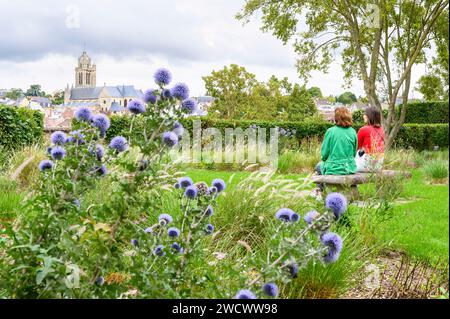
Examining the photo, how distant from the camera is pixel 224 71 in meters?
29.3

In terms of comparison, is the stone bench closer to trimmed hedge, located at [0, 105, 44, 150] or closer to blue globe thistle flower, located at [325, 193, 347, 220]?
blue globe thistle flower, located at [325, 193, 347, 220]

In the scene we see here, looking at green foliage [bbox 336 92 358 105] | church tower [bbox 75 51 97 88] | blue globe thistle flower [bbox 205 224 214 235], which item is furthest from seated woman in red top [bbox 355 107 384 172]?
church tower [bbox 75 51 97 88]

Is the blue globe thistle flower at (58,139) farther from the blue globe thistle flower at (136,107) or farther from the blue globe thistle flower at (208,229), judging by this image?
the blue globe thistle flower at (208,229)

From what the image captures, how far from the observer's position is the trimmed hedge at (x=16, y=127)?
9219 millimetres

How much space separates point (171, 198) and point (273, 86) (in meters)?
26.7

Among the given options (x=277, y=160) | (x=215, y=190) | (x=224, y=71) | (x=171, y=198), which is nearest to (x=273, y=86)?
(x=224, y=71)

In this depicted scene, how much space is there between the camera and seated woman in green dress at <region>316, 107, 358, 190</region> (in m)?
5.14

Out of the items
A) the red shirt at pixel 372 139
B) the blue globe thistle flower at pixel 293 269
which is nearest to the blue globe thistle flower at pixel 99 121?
the blue globe thistle flower at pixel 293 269

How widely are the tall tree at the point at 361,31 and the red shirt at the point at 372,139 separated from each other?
703 cm

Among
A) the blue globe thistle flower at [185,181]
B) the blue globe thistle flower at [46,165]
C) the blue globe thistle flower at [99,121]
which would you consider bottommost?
the blue globe thistle flower at [185,181]

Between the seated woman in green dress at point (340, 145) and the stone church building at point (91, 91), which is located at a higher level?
the stone church building at point (91, 91)

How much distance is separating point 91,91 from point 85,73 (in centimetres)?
516

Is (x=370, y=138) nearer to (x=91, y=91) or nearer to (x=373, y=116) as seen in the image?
(x=373, y=116)
